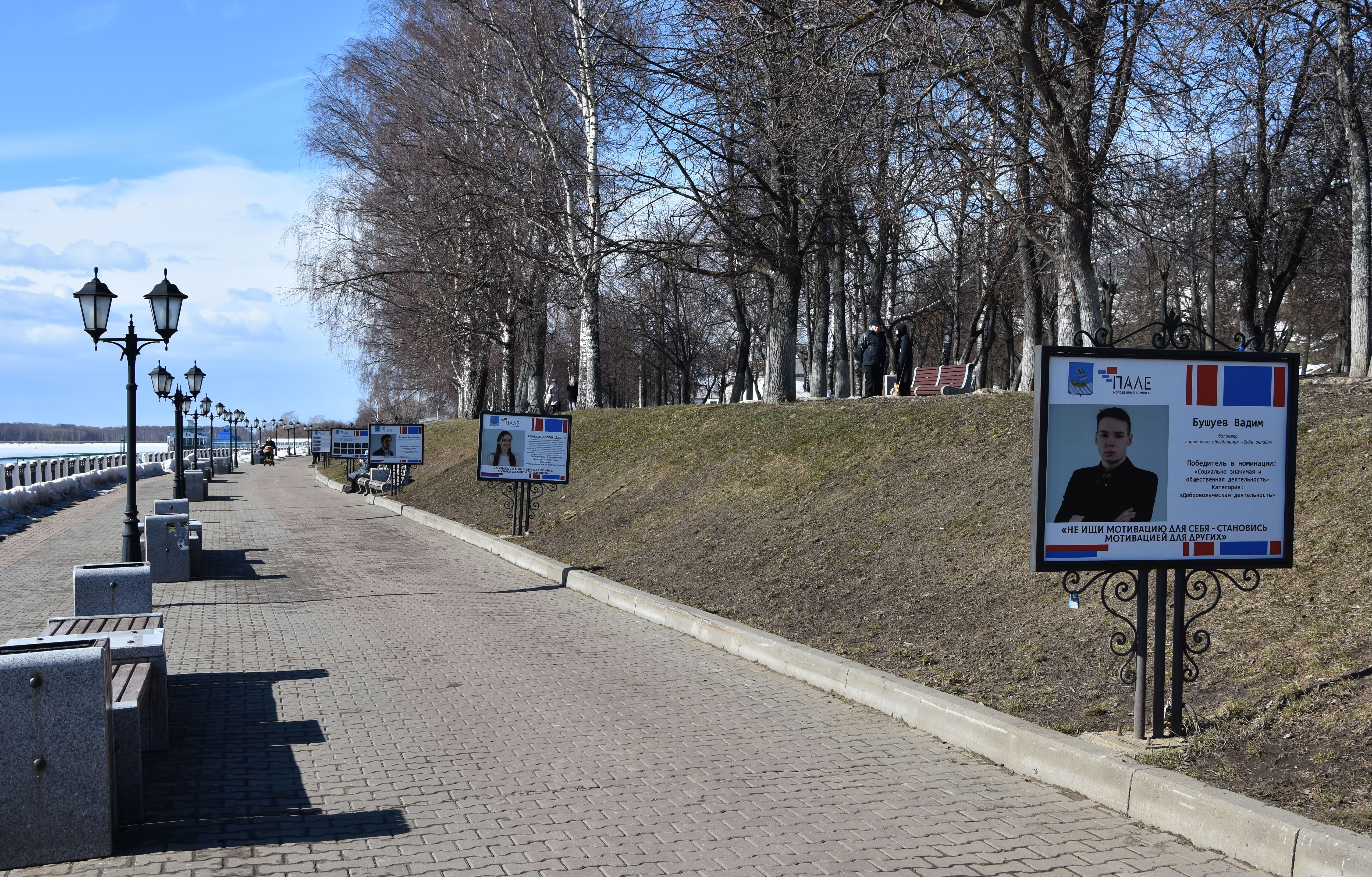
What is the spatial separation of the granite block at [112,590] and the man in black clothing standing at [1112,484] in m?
7.36

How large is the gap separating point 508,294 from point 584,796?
2923cm

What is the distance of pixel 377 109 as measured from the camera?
40281mm

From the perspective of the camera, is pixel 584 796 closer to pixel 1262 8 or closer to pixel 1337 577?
Answer: pixel 1337 577

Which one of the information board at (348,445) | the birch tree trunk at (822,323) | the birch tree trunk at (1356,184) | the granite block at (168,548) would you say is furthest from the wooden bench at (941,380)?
the information board at (348,445)

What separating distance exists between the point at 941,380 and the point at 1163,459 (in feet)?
57.7

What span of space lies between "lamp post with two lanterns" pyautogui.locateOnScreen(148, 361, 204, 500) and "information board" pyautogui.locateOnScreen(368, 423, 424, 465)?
16.3 ft

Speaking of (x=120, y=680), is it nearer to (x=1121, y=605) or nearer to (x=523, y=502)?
(x=1121, y=605)

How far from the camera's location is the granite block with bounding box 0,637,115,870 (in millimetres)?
4836

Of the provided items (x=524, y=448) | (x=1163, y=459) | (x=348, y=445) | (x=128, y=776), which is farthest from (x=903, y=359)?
(x=348, y=445)

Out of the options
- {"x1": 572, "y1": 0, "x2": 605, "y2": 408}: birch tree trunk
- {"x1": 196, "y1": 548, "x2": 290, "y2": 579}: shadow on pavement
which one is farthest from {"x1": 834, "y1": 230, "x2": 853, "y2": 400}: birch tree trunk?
{"x1": 196, "y1": 548, "x2": 290, "y2": 579}: shadow on pavement

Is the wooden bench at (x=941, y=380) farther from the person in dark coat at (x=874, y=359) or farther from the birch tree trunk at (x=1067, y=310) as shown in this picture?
the birch tree trunk at (x=1067, y=310)

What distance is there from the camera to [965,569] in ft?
33.2

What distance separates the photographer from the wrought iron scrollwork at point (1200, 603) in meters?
6.33

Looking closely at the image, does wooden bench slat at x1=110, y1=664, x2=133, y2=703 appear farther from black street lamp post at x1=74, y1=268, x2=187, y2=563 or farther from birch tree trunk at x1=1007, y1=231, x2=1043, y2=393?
birch tree trunk at x1=1007, y1=231, x2=1043, y2=393
